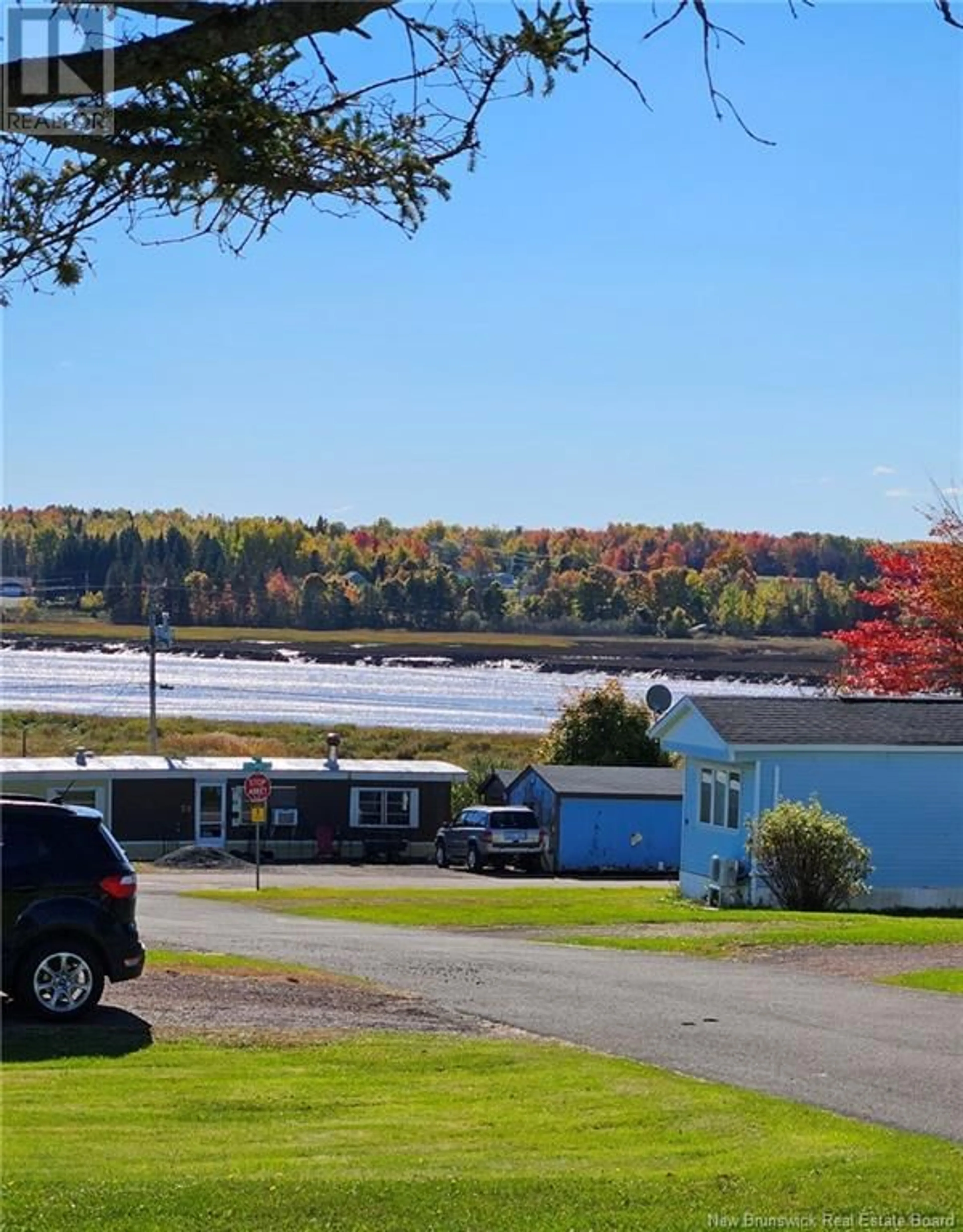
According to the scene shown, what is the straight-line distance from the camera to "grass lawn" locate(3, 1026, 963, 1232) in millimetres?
8555

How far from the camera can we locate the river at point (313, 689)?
9831cm

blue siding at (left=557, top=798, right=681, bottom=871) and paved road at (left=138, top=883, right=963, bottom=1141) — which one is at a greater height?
paved road at (left=138, top=883, right=963, bottom=1141)

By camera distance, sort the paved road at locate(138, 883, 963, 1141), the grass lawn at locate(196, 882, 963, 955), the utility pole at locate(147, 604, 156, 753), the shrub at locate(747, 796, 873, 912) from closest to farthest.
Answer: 1. the paved road at locate(138, 883, 963, 1141)
2. the grass lawn at locate(196, 882, 963, 955)
3. the shrub at locate(747, 796, 873, 912)
4. the utility pole at locate(147, 604, 156, 753)

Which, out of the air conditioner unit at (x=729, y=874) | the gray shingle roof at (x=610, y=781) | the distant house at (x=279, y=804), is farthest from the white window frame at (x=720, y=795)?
the distant house at (x=279, y=804)

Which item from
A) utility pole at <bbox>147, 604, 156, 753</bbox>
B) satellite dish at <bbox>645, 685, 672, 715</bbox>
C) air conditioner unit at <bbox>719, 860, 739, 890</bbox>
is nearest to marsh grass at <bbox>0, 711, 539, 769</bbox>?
utility pole at <bbox>147, 604, 156, 753</bbox>

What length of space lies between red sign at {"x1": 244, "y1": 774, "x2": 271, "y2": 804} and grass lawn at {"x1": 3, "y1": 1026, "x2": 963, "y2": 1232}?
2345cm

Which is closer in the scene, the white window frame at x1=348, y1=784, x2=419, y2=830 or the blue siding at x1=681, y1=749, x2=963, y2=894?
the blue siding at x1=681, y1=749, x2=963, y2=894

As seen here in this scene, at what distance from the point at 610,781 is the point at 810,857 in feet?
61.7

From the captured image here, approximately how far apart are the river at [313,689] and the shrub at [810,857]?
28881 mm

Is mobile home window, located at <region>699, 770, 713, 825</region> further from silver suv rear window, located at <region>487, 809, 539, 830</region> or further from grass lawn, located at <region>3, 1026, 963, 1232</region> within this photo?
grass lawn, located at <region>3, 1026, 963, 1232</region>

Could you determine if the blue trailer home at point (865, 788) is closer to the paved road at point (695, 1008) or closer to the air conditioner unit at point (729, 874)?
the air conditioner unit at point (729, 874)

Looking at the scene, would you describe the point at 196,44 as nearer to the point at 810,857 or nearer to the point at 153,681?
the point at 810,857

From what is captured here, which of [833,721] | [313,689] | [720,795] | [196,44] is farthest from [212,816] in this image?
[313,689]

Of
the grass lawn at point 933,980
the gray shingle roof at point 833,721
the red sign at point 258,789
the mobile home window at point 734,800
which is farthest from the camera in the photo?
the red sign at point 258,789
